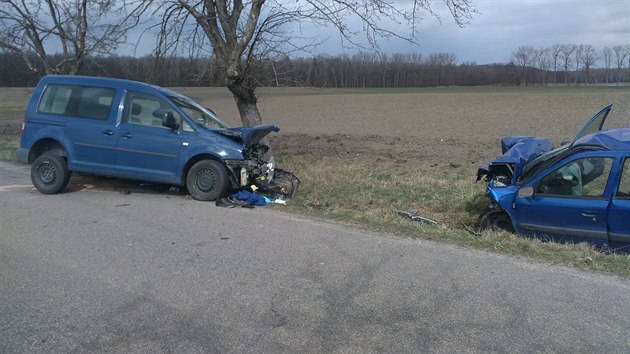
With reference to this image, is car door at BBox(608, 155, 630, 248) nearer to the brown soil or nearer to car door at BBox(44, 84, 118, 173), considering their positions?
the brown soil

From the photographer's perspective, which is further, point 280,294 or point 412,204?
point 412,204

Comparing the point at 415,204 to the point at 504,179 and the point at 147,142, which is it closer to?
the point at 504,179

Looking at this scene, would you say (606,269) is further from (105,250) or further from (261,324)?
(105,250)

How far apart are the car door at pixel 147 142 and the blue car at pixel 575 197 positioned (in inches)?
207

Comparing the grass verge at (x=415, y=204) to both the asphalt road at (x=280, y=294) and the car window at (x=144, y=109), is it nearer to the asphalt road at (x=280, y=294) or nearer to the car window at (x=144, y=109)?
the asphalt road at (x=280, y=294)

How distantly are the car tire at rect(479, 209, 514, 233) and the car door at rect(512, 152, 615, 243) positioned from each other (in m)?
0.43

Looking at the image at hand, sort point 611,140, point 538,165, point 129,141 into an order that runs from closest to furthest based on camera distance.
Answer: point 611,140
point 538,165
point 129,141

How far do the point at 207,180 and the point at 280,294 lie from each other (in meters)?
4.55

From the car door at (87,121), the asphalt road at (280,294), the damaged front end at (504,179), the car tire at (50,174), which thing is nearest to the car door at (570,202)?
the damaged front end at (504,179)

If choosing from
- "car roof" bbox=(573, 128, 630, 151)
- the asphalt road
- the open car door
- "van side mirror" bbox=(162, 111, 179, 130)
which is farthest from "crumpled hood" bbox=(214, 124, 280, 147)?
the open car door

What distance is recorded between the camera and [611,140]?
6789 millimetres

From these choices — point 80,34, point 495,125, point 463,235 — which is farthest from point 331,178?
point 495,125

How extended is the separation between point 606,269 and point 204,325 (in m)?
4.14

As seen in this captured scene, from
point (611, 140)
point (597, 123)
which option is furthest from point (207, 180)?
point (597, 123)
